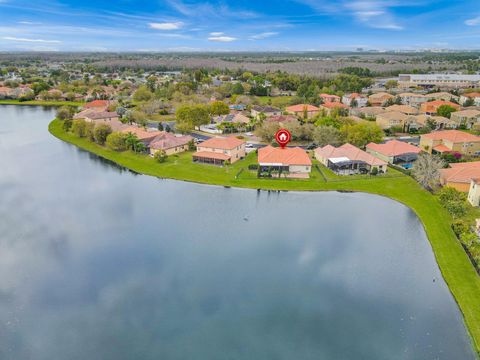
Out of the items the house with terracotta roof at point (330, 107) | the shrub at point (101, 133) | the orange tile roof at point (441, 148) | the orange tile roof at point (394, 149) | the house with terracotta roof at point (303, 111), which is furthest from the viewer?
the house with terracotta roof at point (303, 111)

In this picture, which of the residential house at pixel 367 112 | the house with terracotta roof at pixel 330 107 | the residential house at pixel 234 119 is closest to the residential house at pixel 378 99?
the house with terracotta roof at pixel 330 107

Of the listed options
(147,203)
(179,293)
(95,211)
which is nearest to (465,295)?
(179,293)

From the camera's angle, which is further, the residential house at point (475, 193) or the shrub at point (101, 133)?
the shrub at point (101, 133)

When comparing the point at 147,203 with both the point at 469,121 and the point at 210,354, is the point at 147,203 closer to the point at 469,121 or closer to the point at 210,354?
the point at 210,354

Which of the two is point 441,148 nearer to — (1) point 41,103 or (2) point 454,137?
(2) point 454,137

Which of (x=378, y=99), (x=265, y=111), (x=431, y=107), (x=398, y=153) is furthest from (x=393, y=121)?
(x=378, y=99)

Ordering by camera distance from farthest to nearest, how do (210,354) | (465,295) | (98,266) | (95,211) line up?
(95,211) → (98,266) → (465,295) → (210,354)

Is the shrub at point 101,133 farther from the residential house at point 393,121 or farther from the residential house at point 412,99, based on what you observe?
the residential house at point 412,99
